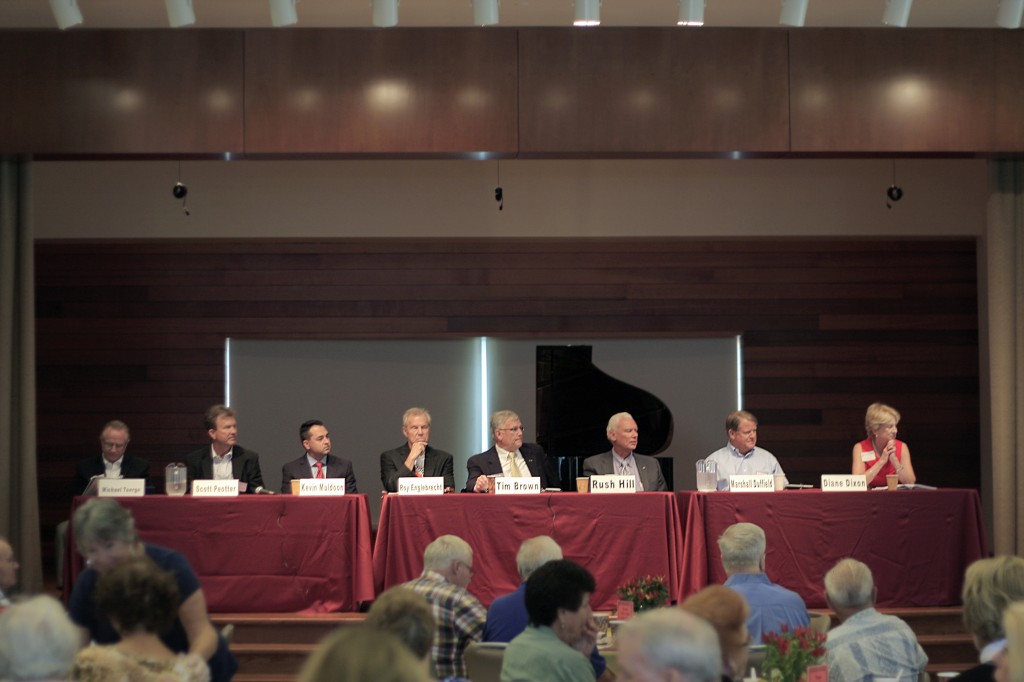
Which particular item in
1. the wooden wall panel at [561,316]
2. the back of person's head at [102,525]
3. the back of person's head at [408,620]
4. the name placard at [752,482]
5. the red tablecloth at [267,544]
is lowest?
the red tablecloth at [267,544]

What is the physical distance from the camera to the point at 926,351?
9.22 metres

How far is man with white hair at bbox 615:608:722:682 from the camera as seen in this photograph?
2.20 meters

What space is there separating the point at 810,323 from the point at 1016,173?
2465mm

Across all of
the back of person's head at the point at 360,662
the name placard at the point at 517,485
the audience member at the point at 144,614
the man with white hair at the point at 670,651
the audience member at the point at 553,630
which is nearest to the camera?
the back of person's head at the point at 360,662

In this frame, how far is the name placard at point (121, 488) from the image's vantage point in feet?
19.7

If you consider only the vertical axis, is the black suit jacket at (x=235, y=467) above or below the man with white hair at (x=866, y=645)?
above

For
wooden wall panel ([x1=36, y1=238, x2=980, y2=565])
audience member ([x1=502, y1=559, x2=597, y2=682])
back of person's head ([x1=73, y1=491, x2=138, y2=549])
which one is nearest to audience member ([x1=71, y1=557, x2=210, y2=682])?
back of person's head ([x1=73, y1=491, x2=138, y2=549])

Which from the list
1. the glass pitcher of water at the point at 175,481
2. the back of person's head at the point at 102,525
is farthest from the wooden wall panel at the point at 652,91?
the back of person's head at the point at 102,525

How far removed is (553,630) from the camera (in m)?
3.26

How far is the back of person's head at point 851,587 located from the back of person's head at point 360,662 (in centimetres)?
229

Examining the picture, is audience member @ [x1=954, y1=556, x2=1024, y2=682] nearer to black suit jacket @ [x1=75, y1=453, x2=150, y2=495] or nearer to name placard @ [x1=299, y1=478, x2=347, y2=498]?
name placard @ [x1=299, y1=478, x2=347, y2=498]

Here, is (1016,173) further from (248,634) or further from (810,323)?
(248,634)

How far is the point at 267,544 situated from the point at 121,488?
80 centimetres

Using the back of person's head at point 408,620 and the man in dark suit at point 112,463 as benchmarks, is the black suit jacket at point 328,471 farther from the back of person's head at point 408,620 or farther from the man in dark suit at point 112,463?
the back of person's head at point 408,620
